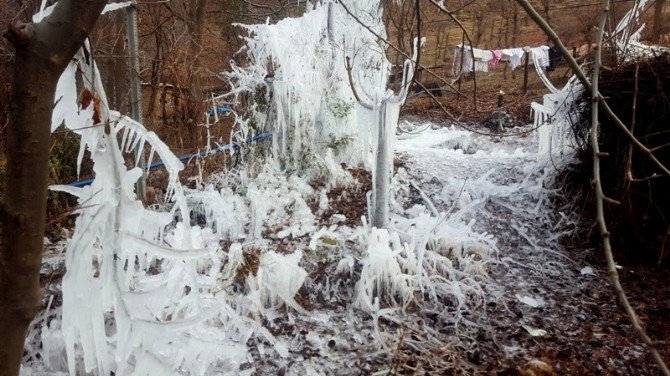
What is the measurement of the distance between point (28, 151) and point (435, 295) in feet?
11.3

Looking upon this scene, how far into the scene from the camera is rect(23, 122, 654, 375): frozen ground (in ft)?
10.4

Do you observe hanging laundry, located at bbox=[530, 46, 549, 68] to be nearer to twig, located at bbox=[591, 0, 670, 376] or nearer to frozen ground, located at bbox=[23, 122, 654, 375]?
frozen ground, located at bbox=[23, 122, 654, 375]

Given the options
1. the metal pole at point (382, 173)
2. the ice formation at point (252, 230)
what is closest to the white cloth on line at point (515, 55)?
the ice formation at point (252, 230)

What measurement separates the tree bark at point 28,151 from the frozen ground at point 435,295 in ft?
6.36

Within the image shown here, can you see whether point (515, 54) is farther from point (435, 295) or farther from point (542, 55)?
point (435, 295)

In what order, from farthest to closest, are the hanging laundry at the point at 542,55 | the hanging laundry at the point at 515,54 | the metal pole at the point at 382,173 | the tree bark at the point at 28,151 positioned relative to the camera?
the hanging laundry at the point at 515,54, the hanging laundry at the point at 542,55, the metal pole at the point at 382,173, the tree bark at the point at 28,151

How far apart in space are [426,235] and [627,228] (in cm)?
198

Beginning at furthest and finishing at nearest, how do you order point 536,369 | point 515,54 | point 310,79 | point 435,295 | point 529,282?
1. point 515,54
2. point 310,79
3. point 529,282
4. point 435,295
5. point 536,369

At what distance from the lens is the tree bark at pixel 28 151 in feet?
2.46

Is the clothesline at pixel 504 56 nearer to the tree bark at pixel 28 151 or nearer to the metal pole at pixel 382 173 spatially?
the metal pole at pixel 382 173

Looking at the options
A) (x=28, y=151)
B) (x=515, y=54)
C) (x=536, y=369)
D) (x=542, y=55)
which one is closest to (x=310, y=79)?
(x=536, y=369)

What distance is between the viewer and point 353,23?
20.0 ft

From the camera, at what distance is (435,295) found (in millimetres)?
3824

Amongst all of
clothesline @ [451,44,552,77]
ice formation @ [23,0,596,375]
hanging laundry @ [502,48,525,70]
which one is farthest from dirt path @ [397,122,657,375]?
hanging laundry @ [502,48,525,70]
